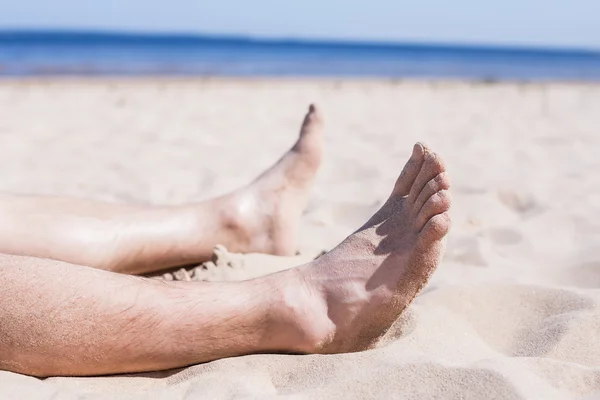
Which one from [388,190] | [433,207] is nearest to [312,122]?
[388,190]

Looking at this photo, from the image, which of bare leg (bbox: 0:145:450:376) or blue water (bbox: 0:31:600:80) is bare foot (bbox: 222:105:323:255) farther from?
blue water (bbox: 0:31:600:80)

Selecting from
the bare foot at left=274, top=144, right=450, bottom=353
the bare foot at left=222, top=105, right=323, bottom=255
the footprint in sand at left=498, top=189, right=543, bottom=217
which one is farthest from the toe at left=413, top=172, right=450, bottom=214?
the footprint in sand at left=498, top=189, right=543, bottom=217

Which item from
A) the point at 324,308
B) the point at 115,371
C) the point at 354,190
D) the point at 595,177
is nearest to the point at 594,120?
the point at 595,177

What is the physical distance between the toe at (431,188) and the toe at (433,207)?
1 cm

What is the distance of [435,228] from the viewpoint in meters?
1.29

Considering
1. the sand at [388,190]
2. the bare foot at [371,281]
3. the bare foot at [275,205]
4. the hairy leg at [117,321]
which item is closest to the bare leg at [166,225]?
the bare foot at [275,205]

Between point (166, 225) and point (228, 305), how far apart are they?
1.68ft

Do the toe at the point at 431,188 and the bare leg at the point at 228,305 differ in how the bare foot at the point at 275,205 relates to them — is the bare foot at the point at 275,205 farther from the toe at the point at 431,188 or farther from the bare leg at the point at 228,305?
the toe at the point at 431,188

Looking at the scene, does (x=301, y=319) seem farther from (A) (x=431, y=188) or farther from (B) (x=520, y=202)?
(B) (x=520, y=202)

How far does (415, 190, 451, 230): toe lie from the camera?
4.32ft

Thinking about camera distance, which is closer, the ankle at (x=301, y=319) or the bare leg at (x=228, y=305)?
the bare leg at (x=228, y=305)

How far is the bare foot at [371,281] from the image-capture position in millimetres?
1301

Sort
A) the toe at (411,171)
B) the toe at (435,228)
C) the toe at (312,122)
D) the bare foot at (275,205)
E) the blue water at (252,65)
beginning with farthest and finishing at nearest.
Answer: the blue water at (252,65)
the toe at (312,122)
the bare foot at (275,205)
the toe at (411,171)
the toe at (435,228)

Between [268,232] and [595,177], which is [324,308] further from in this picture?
[595,177]
